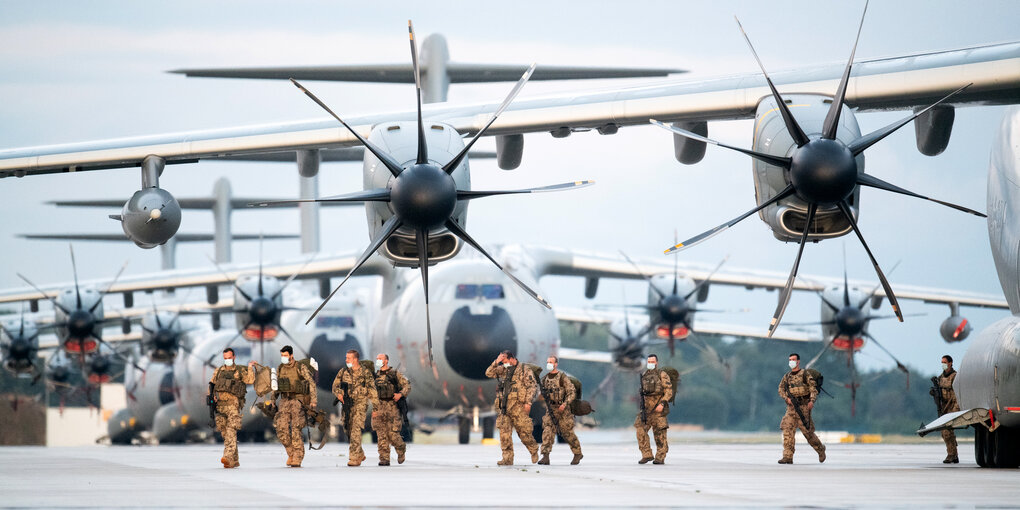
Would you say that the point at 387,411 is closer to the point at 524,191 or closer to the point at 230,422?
the point at 230,422

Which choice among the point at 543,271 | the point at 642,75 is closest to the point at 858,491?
the point at 642,75

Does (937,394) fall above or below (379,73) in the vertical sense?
below

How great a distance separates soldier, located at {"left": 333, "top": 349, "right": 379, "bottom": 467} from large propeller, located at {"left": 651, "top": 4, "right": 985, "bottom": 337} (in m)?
4.87

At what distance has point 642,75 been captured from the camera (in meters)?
A: 19.6

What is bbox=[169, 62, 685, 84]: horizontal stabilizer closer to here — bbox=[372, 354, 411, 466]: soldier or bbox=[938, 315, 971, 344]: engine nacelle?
bbox=[372, 354, 411, 466]: soldier

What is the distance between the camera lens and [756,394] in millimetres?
54125

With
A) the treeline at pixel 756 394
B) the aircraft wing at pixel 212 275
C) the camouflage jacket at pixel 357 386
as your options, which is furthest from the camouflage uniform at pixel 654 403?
the treeline at pixel 756 394

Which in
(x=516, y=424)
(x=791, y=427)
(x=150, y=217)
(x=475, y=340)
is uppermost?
(x=150, y=217)

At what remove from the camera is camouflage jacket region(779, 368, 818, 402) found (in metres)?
15.8

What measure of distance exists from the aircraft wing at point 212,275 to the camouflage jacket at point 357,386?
898 cm

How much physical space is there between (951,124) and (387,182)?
5.69m

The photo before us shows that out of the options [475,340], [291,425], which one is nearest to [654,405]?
[291,425]

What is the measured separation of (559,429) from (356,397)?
2.55 metres

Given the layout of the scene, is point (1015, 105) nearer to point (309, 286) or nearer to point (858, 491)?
point (858, 491)
